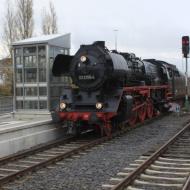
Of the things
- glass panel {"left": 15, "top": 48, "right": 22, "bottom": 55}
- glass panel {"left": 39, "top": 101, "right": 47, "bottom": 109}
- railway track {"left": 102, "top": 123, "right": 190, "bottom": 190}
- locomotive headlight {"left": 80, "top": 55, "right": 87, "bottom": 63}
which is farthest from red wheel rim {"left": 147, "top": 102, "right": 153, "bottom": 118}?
railway track {"left": 102, "top": 123, "right": 190, "bottom": 190}

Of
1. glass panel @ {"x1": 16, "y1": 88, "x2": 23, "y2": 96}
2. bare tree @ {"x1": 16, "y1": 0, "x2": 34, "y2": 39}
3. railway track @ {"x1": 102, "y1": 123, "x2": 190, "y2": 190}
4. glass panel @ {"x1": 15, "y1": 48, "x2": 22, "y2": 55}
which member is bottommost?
railway track @ {"x1": 102, "y1": 123, "x2": 190, "y2": 190}

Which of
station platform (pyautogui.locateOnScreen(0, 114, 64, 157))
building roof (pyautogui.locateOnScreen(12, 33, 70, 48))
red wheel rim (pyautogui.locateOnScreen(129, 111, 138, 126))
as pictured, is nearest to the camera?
station platform (pyautogui.locateOnScreen(0, 114, 64, 157))

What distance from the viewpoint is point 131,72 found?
1552 cm

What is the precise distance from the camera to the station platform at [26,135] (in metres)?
10.6

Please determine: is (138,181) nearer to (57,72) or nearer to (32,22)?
(57,72)

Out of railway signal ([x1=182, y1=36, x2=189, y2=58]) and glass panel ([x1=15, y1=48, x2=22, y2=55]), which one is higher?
railway signal ([x1=182, y1=36, x2=189, y2=58])

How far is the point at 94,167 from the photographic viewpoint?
8680mm

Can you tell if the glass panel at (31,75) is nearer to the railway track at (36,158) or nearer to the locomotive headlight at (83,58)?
the locomotive headlight at (83,58)

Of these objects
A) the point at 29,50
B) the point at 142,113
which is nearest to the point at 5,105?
the point at 29,50

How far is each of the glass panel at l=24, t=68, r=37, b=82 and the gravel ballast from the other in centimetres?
411

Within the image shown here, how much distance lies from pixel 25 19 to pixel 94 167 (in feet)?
97.2

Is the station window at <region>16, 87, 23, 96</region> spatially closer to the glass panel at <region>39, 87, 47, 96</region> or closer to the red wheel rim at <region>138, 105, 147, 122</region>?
the glass panel at <region>39, 87, 47, 96</region>

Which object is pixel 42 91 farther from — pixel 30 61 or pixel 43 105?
pixel 30 61

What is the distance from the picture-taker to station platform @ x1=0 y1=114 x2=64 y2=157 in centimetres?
1057
